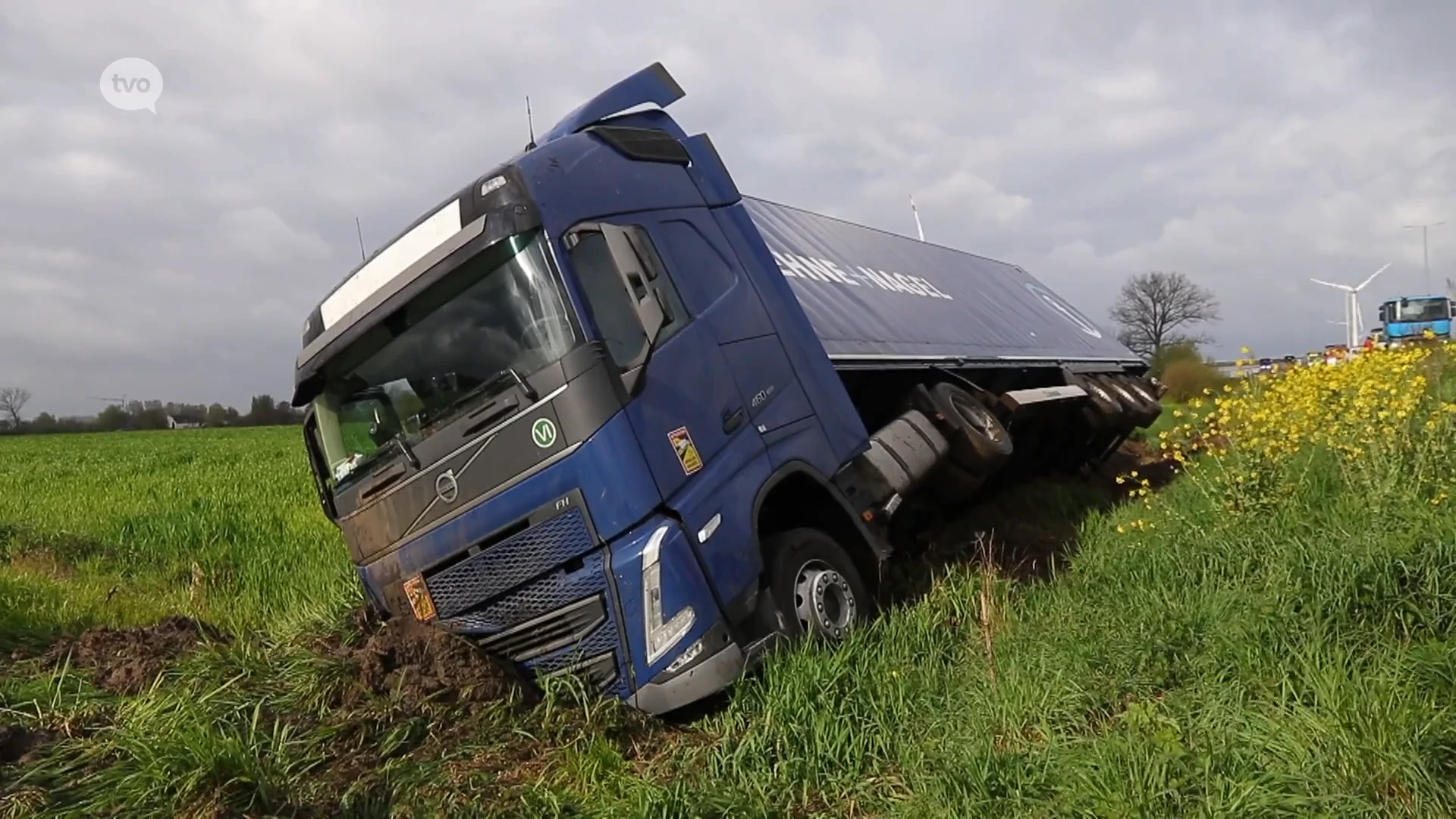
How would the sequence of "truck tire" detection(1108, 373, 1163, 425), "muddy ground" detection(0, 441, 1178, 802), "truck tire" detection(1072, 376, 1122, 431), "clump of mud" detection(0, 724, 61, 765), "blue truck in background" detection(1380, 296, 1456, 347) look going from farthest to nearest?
"blue truck in background" detection(1380, 296, 1456, 347) → "truck tire" detection(1108, 373, 1163, 425) → "truck tire" detection(1072, 376, 1122, 431) → "muddy ground" detection(0, 441, 1178, 802) → "clump of mud" detection(0, 724, 61, 765)

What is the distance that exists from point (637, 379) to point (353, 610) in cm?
250

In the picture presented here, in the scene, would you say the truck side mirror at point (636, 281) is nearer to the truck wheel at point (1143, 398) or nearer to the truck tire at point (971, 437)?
the truck tire at point (971, 437)

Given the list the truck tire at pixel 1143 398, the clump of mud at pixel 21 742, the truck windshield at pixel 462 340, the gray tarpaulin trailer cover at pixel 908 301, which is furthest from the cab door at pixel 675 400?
the truck tire at pixel 1143 398

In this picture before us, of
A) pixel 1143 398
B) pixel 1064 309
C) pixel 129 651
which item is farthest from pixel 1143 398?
pixel 129 651

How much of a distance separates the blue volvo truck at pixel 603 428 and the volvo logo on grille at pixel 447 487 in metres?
0.01

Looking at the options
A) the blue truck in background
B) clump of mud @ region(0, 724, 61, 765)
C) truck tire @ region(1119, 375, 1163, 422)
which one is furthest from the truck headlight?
the blue truck in background

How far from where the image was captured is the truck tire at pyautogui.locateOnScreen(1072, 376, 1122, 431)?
10281 millimetres

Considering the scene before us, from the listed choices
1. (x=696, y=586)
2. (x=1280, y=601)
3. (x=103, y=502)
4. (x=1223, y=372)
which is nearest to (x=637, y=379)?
(x=696, y=586)

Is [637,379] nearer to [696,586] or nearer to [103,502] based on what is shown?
[696,586]

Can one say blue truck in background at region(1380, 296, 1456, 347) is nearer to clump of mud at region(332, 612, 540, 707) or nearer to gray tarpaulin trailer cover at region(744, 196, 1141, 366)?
gray tarpaulin trailer cover at region(744, 196, 1141, 366)

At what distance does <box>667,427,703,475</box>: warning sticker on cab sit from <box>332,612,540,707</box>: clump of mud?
117 cm

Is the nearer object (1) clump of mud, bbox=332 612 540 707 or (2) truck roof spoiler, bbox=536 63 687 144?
(1) clump of mud, bbox=332 612 540 707

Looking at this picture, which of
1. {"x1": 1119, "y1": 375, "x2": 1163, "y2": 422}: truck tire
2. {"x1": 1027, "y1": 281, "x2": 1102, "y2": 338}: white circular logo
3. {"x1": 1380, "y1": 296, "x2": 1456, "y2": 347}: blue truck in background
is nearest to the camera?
{"x1": 1119, "y1": 375, "x2": 1163, "y2": 422}: truck tire

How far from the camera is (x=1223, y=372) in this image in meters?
19.2
